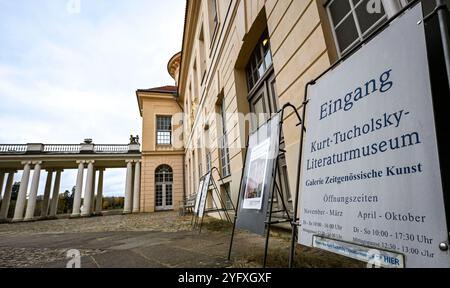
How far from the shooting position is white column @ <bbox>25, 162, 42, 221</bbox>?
18094 mm

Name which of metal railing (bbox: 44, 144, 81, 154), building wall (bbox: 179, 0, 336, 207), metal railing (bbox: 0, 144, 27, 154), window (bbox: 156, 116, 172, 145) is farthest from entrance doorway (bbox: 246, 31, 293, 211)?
metal railing (bbox: 0, 144, 27, 154)

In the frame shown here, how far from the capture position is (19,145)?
67.2 ft

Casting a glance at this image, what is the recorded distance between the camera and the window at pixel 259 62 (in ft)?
14.4

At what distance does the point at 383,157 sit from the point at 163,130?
68.5 ft

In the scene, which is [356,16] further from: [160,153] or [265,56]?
[160,153]

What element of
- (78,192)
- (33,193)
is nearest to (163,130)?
(78,192)

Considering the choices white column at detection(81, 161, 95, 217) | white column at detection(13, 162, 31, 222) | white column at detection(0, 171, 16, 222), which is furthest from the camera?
white column at detection(0, 171, 16, 222)

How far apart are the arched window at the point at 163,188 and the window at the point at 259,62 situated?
16.2 meters

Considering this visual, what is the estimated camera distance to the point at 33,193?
61.1 ft

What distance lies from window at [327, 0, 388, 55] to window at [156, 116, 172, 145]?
63.0 ft

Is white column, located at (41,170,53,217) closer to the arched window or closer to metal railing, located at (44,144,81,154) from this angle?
metal railing, located at (44,144,81,154)

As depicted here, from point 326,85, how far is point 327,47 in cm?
113
